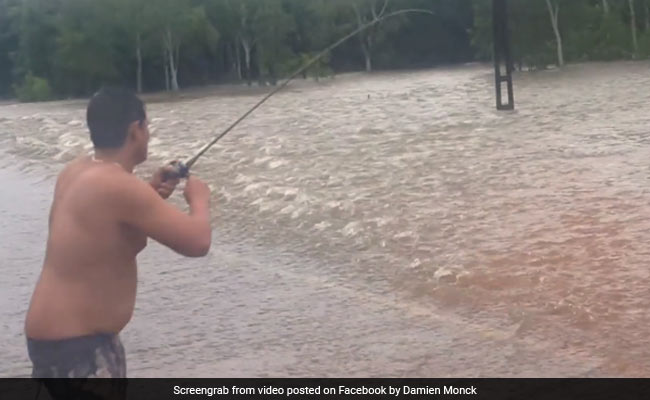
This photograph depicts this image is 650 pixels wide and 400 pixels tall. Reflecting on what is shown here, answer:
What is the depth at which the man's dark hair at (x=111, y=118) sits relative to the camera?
2.99 meters

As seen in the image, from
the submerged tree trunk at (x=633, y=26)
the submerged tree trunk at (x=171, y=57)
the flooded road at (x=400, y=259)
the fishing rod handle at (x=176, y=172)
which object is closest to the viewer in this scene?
the fishing rod handle at (x=176, y=172)

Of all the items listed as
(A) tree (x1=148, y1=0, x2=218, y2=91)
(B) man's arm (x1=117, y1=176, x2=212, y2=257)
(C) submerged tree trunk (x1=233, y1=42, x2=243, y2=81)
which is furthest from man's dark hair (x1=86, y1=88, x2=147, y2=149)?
(C) submerged tree trunk (x1=233, y1=42, x2=243, y2=81)

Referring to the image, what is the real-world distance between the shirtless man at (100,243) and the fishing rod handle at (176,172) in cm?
19

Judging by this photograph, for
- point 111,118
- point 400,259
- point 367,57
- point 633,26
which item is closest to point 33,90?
point 367,57

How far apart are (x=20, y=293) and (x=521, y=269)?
11.2 ft

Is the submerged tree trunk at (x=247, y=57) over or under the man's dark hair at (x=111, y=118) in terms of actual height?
under

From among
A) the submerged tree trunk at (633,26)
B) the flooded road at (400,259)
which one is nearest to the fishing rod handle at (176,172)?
the flooded road at (400,259)

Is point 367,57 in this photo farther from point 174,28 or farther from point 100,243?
point 100,243

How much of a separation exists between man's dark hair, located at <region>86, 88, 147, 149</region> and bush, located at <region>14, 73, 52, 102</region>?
18.1m

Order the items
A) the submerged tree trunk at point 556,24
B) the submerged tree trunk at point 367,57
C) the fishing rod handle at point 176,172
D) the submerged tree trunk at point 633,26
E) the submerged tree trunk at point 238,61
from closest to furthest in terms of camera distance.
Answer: the fishing rod handle at point 176,172 < the submerged tree trunk at point 238,61 < the submerged tree trunk at point 367,57 < the submerged tree trunk at point 556,24 < the submerged tree trunk at point 633,26

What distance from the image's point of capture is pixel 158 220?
2.95 metres
